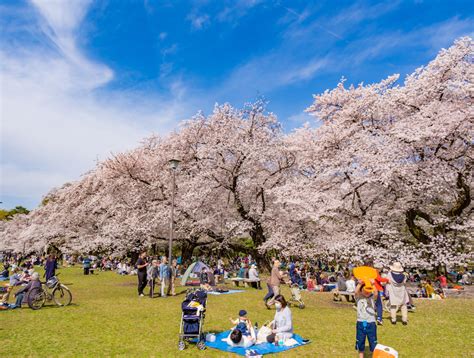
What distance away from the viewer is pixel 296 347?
26.1 ft

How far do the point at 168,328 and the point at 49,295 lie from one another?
608 centimetres

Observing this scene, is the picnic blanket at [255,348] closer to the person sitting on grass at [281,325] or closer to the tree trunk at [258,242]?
the person sitting on grass at [281,325]

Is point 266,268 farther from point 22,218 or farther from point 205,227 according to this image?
point 22,218

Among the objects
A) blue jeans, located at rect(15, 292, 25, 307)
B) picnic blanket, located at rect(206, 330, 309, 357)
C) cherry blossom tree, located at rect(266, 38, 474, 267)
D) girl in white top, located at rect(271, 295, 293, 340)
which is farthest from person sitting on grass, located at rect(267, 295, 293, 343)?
cherry blossom tree, located at rect(266, 38, 474, 267)

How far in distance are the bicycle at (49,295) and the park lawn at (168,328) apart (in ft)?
1.09

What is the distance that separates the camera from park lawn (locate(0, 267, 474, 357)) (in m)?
7.52

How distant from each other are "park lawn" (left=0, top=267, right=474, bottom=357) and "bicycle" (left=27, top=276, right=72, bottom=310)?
0.33 meters

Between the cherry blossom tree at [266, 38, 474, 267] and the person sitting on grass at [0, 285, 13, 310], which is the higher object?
the cherry blossom tree at [266, 38, 474, 267]

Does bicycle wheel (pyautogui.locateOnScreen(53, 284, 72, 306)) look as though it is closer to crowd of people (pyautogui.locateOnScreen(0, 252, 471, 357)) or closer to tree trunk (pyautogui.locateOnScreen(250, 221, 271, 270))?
crowd of people (pyautogui.locateOnScreen(0, 252, 471, 357))

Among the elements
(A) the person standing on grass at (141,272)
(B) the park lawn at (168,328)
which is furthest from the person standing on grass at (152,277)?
(B) the park lawn at (168,328)

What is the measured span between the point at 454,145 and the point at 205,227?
16968 mm

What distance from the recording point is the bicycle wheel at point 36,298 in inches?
464

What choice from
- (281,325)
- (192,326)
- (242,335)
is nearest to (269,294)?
(281,325)

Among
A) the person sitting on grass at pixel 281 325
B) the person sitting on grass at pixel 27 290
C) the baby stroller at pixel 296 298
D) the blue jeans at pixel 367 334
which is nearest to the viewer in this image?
the blue jeans at pixel 367 334
